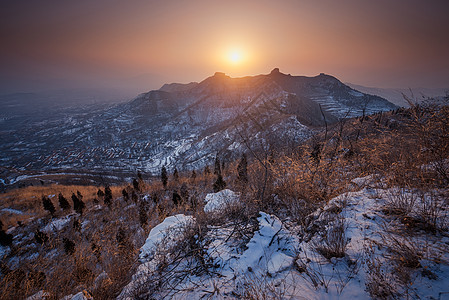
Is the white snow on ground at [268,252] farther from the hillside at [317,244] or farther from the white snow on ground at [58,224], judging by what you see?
the white snow on ground at [58,224]

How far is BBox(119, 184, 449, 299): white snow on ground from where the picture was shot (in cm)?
127

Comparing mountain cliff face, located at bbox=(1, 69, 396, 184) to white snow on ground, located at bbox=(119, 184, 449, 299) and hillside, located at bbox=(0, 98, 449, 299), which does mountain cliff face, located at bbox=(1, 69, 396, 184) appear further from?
white snow on ground, located at bbox=(119, 184, 449, 299)

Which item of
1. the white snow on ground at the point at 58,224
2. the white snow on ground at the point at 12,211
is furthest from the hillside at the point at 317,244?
the white snow on ground at the point at 12,211

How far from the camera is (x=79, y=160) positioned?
6844cm

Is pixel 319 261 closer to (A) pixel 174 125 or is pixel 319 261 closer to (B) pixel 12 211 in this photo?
(B) pixel 12 211

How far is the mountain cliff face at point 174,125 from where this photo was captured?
61.7 meters

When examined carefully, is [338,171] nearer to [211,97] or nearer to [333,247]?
[333,247]

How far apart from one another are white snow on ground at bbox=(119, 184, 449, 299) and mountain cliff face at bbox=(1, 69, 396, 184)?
46860mm

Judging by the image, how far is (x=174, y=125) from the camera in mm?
88562

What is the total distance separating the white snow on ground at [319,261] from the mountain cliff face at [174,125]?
4686cm

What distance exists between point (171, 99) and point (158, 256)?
122248 mm

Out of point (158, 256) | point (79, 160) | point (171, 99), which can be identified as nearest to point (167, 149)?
point (79, 160)

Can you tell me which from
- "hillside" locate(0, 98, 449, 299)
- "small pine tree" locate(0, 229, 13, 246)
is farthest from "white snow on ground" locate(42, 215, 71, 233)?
"hillside" locate(0, 98, 449, 299)

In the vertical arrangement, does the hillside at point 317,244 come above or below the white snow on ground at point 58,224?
above
